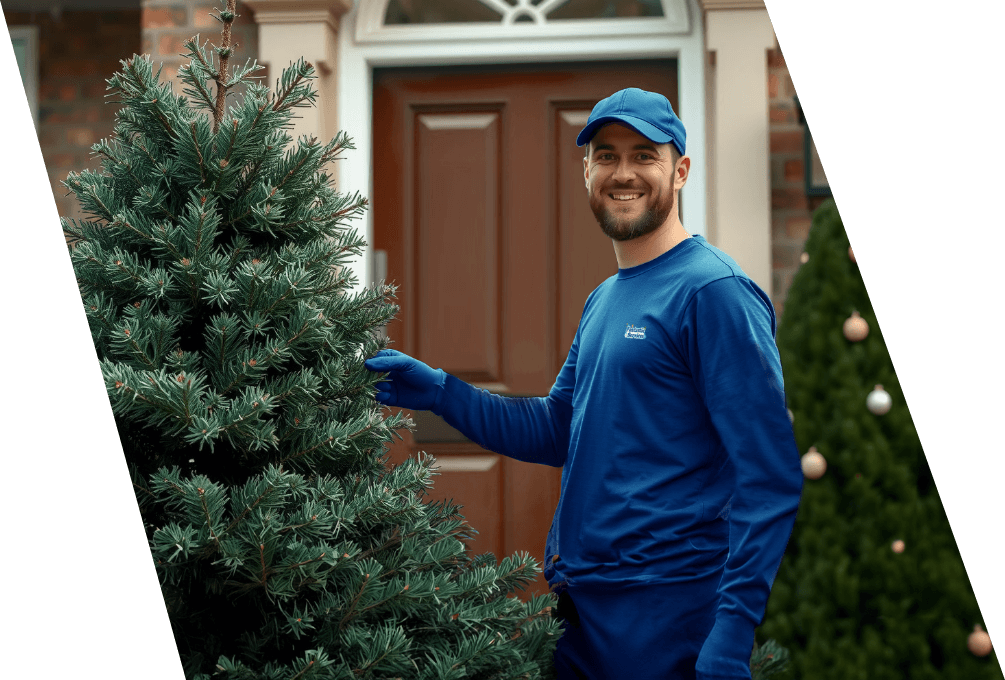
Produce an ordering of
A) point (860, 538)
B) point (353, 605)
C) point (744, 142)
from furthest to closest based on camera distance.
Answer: point (744, 142) < point (860, 538) < point (353, 605)

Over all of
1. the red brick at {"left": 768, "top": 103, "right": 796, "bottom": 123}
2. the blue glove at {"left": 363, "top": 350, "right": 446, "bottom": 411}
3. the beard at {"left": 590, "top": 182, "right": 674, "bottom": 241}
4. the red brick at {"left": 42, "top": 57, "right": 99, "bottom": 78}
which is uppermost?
the red brick at {"left": 42, "top": 57, "right": 99, "bottom": 78}

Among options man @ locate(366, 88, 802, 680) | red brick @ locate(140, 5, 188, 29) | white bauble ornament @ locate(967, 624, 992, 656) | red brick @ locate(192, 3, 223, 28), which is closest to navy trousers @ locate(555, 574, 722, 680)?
man @ locate(366, 88, 802, 680)

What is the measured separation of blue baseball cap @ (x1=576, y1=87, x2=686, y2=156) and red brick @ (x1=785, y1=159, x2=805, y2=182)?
1822 millimetres

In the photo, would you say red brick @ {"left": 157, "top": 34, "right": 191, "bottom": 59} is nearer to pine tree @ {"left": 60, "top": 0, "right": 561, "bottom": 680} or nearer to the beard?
pine tree @ {"left": 60, "top": 0, "right": 561, "bottom": 680}

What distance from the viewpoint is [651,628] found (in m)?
1.68

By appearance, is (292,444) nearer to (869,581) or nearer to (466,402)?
(466,402)

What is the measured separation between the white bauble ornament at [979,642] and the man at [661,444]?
1631 millimetres

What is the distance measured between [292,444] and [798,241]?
268 centimetres

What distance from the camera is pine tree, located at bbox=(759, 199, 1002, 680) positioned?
284cm

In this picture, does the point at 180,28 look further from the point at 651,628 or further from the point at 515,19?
the point at 651,628

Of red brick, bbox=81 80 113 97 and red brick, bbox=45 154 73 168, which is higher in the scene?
red brick, bbox=81 80 113 97

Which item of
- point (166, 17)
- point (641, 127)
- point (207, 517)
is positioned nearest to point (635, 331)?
point (641, 127)

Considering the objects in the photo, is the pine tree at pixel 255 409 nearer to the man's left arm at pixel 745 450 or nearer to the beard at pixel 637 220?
the man's left arm at pixel 745 450

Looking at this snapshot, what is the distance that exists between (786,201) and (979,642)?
1763 mm
